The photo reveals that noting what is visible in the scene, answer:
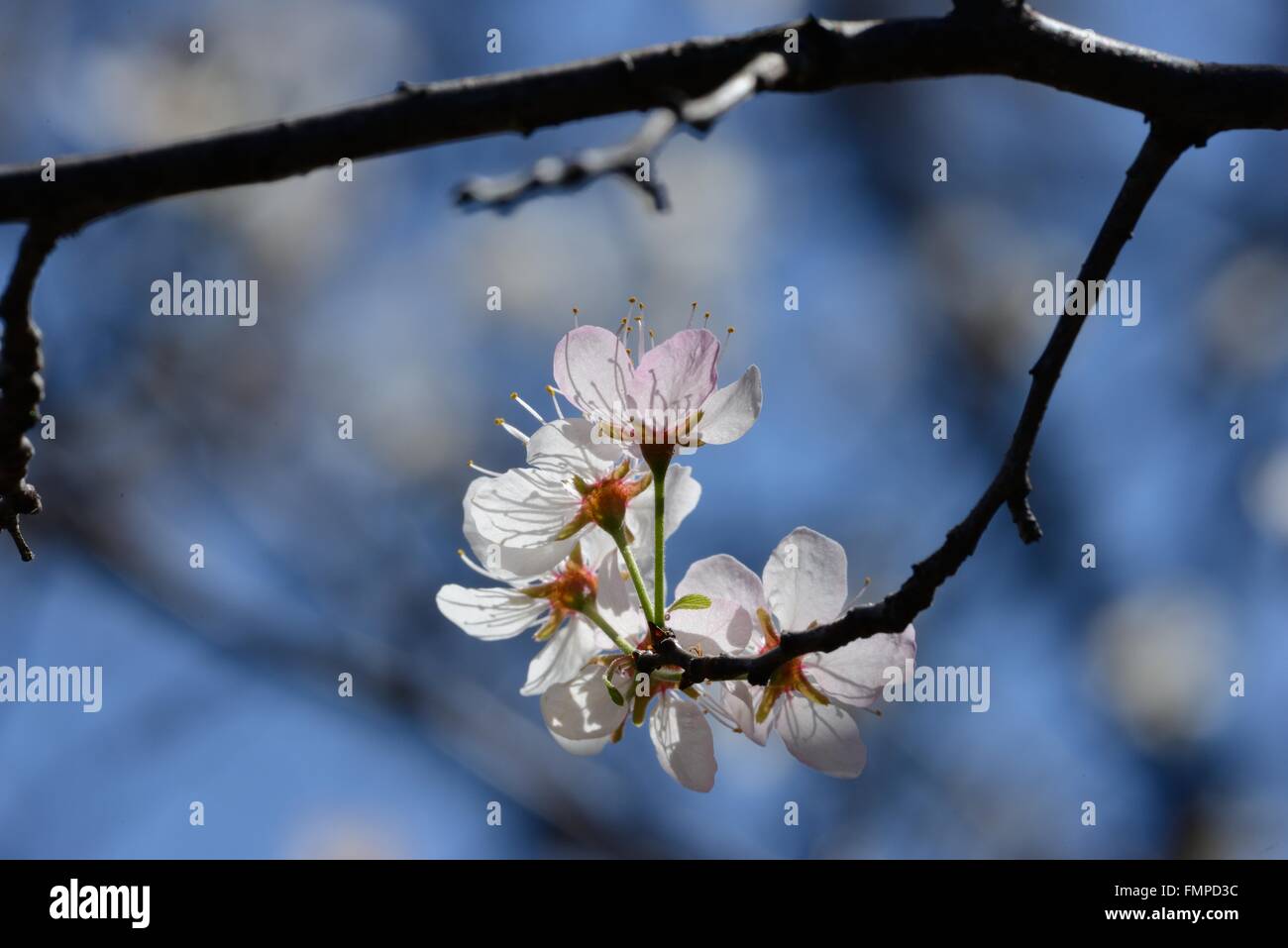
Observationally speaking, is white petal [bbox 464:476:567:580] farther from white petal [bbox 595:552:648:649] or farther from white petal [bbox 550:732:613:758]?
white petal [bbox 550:732:613:758]

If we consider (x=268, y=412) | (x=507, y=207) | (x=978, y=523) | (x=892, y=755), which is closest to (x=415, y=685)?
→ (x=268, y=412)

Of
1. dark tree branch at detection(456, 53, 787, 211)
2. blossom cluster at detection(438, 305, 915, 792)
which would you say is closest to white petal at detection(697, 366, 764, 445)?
blossom cluster at detection(438, 305, 915, 792)

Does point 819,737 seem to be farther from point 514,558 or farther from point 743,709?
point 514,558

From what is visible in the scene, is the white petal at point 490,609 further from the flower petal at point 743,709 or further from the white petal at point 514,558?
the flower petal at point 743,709

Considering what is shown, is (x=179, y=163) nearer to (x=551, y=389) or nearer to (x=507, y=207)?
(x=507, y=207)

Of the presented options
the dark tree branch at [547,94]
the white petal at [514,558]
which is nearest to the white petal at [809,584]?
the white petal at [514,558]

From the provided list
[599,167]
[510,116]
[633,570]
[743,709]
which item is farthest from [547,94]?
[743,709]
